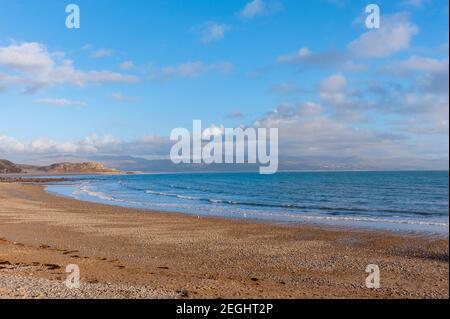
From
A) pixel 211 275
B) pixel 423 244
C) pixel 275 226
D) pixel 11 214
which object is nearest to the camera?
pixel 211 275

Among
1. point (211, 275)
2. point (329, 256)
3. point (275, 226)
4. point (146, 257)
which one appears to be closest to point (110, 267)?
point (146, 257)

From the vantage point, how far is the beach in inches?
469

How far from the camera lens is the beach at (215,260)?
39.1ft

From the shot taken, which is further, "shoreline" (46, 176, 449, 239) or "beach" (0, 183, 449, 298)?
"shoreline" (46, 176, 449, 239)

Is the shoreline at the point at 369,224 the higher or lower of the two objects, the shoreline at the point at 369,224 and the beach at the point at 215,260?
the lower

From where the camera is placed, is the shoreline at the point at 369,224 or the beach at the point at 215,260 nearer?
the beach at the point at 215,260

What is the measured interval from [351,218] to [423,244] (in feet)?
40.5

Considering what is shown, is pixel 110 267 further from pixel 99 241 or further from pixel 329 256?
pixel 329 256

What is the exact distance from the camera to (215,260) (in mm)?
17062

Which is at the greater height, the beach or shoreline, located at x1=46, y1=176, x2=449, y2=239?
the beach

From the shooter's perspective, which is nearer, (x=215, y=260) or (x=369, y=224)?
(x=215, y=260)

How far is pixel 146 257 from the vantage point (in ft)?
57.7

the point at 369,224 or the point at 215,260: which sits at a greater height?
the point at 215,260
